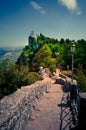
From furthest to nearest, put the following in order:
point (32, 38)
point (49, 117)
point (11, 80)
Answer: point (32, 38), point (11, 80), point (49, 117)

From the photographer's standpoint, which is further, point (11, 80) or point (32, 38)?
point (32, 38)

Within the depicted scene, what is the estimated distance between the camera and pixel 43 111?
14.2 m

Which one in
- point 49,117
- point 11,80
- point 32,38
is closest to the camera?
point 49,117

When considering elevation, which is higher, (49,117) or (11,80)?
(11,80)

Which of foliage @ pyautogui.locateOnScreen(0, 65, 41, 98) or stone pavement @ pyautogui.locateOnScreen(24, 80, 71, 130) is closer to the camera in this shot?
stone pavement @ pyautogui.locateOnScreen(24, 80, 71, 130)

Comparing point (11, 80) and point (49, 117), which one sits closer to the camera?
point (49, 117)

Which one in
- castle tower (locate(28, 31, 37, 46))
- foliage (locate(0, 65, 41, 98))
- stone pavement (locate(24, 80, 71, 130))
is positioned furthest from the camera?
castle tower (locate(28, 31, 37, 46))

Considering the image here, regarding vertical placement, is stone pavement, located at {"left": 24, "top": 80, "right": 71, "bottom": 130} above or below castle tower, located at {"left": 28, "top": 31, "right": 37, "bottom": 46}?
below

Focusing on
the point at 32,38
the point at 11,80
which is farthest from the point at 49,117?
the point at 32,38

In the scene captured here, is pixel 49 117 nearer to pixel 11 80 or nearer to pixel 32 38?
pixel 11 80

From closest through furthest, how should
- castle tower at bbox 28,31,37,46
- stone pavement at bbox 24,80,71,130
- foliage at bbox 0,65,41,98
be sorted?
stone pavement at bbox 24,80,71,130 → foliage at bbox 0,65,41,98 → castle tower at bbox 28,31,37,46

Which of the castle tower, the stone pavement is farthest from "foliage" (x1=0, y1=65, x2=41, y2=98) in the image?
the castle tower

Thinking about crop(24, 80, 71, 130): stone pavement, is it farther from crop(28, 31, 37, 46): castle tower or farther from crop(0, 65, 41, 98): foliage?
crop(28, 31, 37, 46): castle tower

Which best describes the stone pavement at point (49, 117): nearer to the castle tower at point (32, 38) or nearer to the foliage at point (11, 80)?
the foliage at point (11, 80)
